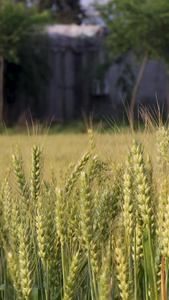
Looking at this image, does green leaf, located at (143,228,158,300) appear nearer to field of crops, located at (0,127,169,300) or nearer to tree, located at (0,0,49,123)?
field of crops, located at (0,127,169,300)

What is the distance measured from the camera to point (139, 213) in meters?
1.74

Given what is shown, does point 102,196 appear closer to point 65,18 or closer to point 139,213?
point 139,213

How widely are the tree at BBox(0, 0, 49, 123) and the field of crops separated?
1564cm

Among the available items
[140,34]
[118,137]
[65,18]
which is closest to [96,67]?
[140,34]

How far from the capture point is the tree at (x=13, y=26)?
57.5ft

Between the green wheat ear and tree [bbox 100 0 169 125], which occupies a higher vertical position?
tree [bbox 100 0 169 125]

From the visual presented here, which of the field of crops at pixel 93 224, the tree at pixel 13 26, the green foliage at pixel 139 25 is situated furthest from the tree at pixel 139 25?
the field of crops at pixel 93 224

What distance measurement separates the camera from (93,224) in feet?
5.51

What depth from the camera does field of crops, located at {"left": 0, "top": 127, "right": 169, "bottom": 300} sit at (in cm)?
161

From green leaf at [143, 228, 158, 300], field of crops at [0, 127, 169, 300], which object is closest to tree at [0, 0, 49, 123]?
field of crops at [0, 127, 169, 300]

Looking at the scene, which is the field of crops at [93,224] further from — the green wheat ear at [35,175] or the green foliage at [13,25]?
the green foliage at [13,25]

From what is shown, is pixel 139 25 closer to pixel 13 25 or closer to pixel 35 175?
pixel 13 25

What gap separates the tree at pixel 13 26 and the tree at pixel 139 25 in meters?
2.03

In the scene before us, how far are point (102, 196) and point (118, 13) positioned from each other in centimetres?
1662
